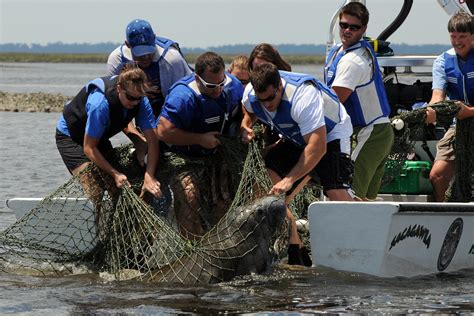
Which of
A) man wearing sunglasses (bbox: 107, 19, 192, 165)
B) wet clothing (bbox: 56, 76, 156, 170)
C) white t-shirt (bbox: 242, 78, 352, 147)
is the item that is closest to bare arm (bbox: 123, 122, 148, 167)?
man wearing sunglasses (bbox: 107, 19, 192, 165)

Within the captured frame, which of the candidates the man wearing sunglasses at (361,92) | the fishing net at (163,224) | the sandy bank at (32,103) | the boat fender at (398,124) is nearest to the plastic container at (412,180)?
the boat fender at (398,124)

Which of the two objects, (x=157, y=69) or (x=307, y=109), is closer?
(x=307, y=109)

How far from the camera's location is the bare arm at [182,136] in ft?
32.2

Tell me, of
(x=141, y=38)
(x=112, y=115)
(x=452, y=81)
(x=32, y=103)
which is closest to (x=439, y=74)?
(x=452, y=81)

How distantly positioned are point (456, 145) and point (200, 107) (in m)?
2.54

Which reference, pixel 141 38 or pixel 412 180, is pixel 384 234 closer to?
pixel 412 180

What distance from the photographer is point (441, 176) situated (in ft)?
35.7

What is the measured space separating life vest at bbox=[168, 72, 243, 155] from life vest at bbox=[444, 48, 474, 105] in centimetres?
202

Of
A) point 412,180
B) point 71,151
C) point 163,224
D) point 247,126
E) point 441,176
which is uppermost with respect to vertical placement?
point 247,126

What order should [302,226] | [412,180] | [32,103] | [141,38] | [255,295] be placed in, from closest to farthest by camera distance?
1. [255,295]
2. [141,38]
3. [302,226]
4. [412,180]
5. [32,103]

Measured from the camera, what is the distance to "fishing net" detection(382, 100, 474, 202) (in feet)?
35.0

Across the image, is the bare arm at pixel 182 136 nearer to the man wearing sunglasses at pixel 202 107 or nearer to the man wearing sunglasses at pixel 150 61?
the man wearing sunglasses at pixel 202 107

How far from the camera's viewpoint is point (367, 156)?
10.2 m

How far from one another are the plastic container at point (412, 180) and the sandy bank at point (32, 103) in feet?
83.7
